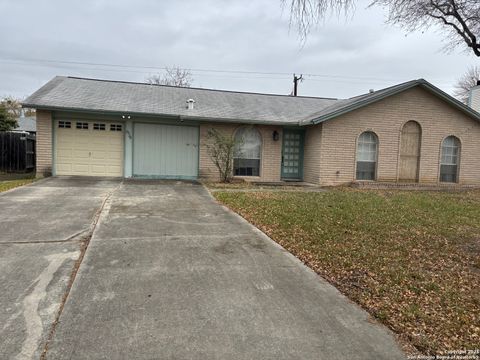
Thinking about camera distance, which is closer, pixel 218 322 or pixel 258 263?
pixel 218 322

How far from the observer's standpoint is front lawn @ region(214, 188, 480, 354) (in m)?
3.34

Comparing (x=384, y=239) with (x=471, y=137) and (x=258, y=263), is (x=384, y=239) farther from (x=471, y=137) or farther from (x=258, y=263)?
(x=471, y=137)

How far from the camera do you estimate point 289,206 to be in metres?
9.16

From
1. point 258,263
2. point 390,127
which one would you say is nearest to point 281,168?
point 390,127

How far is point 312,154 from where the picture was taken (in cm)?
1557

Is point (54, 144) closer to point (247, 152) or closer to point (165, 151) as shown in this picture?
point (165, 151)

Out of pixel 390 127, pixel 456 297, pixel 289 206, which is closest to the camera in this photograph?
pixel 456 297

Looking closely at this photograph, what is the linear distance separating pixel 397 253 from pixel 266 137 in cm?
1081

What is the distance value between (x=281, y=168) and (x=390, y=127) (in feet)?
15.8

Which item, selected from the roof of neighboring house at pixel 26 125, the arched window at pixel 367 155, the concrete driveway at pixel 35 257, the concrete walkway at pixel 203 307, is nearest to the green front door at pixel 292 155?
the arched window at pixel 367 155

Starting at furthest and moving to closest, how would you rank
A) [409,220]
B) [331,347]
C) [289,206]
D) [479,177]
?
[479,177], [289,206], [409,220], [331,347]

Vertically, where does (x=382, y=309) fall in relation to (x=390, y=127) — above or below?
below

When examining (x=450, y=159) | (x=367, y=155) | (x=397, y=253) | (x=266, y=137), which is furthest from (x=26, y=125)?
(x=397, y=253)

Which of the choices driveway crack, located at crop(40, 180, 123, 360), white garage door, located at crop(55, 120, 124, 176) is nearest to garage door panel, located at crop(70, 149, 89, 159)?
white garage door, located at crop(55, 120, 124, 176)
